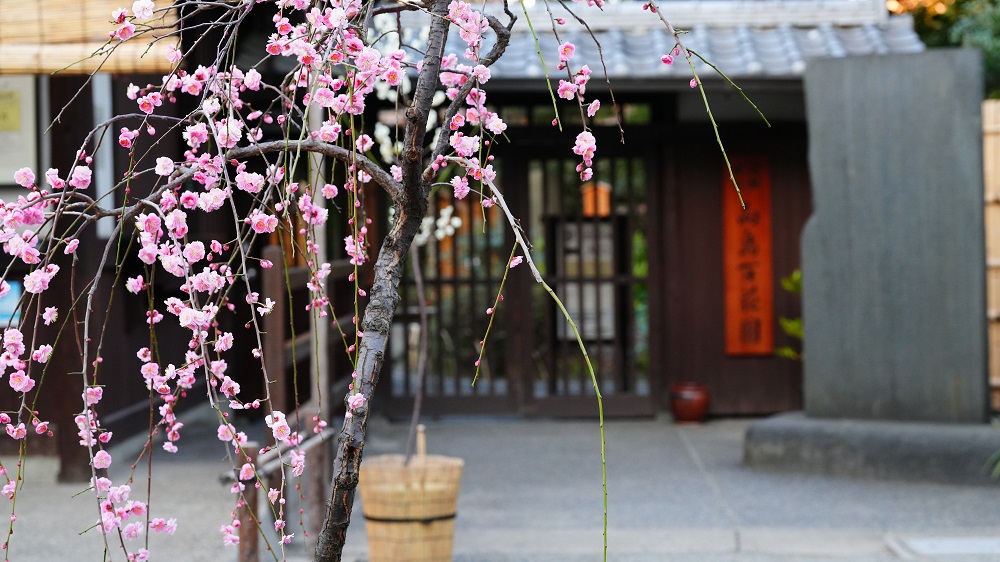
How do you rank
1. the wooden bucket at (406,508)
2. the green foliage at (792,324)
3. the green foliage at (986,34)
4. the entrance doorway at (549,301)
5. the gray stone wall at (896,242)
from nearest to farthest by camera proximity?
the wooden bucket at (406,508)
the gray stone wall at (896,242)
the green foliage at (792,324)
the entrance doorway at (549,301)
the green foliage at (986,34)

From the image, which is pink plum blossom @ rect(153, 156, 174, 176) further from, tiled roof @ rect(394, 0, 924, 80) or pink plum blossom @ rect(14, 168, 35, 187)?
tiled roof @ rect(394, 0, 924, 80)

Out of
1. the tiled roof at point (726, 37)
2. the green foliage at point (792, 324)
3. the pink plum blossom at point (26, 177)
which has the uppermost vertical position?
the tiled roof at point (726, 37)

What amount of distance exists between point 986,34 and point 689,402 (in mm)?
6374

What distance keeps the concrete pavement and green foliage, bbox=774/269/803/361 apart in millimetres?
1004

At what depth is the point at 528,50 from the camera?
8156 millimetres

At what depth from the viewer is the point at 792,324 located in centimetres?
840

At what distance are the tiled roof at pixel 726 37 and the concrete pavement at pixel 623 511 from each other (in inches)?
98.8

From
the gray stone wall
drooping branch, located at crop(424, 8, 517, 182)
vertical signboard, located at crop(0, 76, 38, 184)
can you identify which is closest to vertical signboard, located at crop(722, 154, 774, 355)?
the gray stone wall

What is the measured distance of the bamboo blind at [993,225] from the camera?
7.50 m

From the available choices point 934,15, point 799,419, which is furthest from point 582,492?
point 934,15

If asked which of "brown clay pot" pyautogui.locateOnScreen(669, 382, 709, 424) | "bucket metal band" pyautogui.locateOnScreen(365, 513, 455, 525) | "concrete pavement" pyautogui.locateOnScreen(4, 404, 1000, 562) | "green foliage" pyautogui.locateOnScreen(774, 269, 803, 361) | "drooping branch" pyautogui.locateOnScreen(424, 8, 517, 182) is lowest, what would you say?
"concrete pavement" pyautogui.locateOnScreen(4, 404, 1000, 562)

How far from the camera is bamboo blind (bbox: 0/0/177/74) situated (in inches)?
178

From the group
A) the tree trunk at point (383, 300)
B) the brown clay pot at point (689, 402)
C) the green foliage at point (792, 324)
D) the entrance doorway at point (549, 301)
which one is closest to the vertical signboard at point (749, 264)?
the green foliage at point (792, 324)

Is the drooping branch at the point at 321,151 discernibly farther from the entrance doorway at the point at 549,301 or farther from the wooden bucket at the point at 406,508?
the entrance doorway at the point at 549,301
